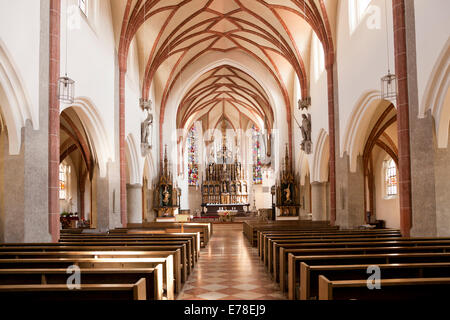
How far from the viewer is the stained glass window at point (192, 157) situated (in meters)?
39.6

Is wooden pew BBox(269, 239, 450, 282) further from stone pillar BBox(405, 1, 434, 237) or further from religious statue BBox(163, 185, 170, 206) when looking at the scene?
religious statue BBox(163, 185, 170, 206)

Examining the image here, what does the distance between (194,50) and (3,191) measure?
17.5 metres

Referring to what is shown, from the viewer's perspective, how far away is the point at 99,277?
14.9ft

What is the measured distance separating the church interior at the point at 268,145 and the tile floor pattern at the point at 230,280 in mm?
67

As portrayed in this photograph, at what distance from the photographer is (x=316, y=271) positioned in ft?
15.0

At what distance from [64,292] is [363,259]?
145 inches

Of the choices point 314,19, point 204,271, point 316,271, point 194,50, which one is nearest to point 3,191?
point 204,271

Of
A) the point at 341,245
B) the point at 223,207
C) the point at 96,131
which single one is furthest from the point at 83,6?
the point at 223,207

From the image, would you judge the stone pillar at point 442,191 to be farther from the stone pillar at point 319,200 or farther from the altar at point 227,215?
the altar at point 227,215

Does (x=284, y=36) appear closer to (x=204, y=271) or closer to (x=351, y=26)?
(x=351, y=26)

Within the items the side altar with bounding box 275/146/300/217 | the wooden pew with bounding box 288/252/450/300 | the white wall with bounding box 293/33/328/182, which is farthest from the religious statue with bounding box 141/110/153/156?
the wooden pew with bounding box 288/252/450/300

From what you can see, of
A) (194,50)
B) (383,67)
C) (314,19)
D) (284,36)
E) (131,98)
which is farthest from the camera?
(194,50)

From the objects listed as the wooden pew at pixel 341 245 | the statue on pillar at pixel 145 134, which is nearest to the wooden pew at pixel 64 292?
the wooden pew at pixel 341 245

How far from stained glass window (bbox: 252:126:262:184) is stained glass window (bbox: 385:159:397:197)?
17115 millimetres
